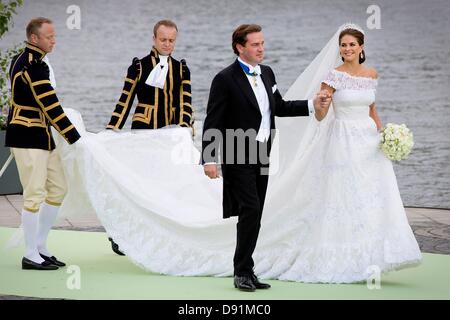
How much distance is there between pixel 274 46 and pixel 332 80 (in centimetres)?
2052

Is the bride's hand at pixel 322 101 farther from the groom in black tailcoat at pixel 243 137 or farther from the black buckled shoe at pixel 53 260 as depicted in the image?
the black buckled shoe at pixel 53 260

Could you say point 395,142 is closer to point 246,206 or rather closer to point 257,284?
point 246,206

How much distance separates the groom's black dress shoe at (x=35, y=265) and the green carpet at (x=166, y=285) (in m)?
0.07

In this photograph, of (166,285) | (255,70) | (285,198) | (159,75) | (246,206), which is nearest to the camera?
(246,206)

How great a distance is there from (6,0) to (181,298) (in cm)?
2214

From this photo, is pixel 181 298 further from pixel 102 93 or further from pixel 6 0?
pixel 6 0

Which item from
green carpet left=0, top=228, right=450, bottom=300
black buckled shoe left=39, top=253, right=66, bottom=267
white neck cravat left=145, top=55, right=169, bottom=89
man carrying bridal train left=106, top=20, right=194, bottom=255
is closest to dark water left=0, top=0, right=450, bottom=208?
man carrying bridal train left=106, top=20, right=194, bottom=255

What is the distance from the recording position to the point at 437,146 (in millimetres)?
15547

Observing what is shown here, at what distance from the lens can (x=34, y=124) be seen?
6648mm

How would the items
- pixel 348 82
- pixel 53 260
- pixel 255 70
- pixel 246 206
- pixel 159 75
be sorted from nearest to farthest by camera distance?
pixel 246 206 → pixel 255 70 → pixel 348 82 → pixel 53 260 → pixel 159 75

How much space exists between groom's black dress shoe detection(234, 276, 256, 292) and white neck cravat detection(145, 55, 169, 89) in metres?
2.03

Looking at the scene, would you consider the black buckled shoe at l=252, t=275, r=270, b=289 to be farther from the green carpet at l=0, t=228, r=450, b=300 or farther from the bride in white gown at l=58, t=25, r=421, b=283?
the bride in white gown at l=58, t=25, r=421, b=283

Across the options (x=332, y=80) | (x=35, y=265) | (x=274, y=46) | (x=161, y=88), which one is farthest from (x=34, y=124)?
(x=274, y=46)

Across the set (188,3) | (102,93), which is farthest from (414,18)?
(102,93)
